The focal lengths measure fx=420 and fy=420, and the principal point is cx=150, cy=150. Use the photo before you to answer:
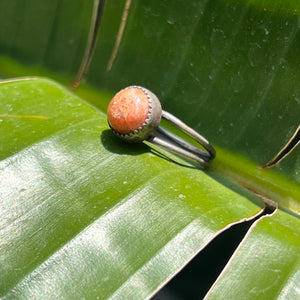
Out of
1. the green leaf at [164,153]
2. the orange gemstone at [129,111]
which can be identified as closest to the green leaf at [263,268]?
the green leaf at [164,153]

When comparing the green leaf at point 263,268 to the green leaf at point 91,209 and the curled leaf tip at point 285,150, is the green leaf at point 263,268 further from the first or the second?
the curled leaf tip at point 285,150

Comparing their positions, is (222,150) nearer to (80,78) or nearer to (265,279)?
(265,279)

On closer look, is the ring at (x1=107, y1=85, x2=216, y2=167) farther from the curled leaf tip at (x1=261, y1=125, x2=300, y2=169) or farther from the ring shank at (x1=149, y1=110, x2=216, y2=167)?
the curled leaf tip at (x1=261, y1=125, x2=300, y2=169)

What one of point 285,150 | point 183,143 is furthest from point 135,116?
point 285,150

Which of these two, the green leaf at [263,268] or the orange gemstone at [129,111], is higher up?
the orange gemstone at [129,111]

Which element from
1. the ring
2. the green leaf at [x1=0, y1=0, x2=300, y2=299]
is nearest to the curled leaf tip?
the green leaf at [x1=0, y1=0, x2=300, y2=299]

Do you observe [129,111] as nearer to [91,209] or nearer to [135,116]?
[135,116]

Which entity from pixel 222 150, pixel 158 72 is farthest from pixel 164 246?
pixel 158 72
